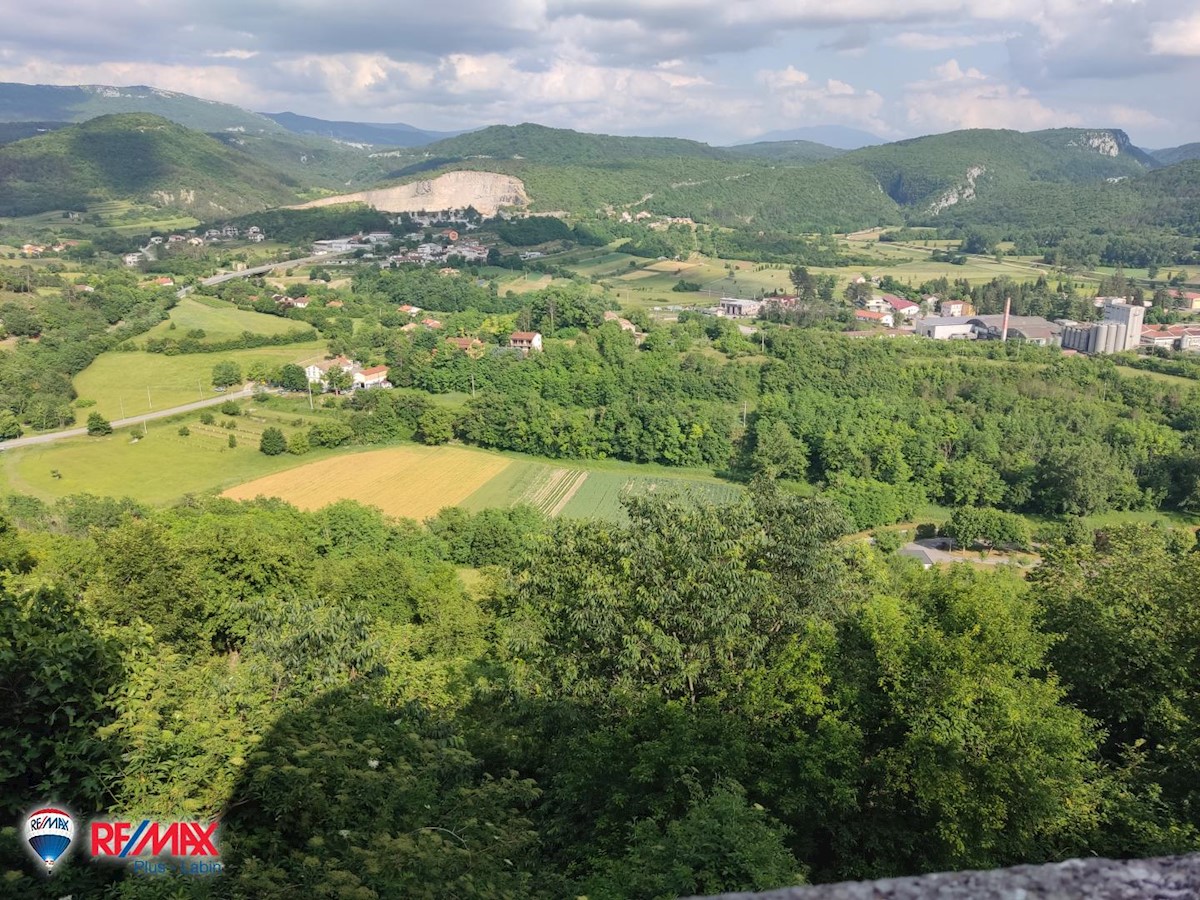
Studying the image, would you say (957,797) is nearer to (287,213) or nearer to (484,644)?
(484,644)

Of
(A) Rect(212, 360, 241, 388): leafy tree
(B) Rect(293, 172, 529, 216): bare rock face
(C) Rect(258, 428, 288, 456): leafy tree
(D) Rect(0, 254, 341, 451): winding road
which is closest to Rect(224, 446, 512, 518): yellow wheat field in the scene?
(C) Rect(258, 428, 288, 456): leafy tree

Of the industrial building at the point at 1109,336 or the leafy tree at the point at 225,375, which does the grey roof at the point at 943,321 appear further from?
the leafy tree at the point at 225,375

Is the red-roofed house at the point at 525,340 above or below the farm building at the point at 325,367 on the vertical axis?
above

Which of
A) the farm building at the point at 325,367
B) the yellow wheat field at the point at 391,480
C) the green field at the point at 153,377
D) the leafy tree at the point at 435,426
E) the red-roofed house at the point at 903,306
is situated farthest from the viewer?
the red-roofed house at the point at 903,306

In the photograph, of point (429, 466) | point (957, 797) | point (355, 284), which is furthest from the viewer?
point (355, 284)

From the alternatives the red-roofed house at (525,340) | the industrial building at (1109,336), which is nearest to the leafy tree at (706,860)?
the red-roofed house at (525,340)

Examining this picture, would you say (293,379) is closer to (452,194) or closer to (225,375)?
(225,375)

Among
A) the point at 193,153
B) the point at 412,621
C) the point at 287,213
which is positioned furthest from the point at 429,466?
the point at 193,153
